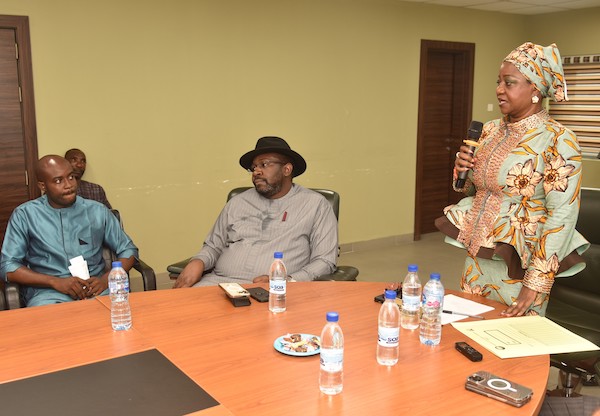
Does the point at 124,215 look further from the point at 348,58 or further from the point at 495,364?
the point at 495,364

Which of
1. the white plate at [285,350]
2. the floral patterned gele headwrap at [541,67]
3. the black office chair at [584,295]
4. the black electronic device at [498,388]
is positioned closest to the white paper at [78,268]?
the white plate at [285,350]

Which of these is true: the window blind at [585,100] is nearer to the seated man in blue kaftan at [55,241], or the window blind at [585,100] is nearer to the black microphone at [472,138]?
the black microphone at [472,138]

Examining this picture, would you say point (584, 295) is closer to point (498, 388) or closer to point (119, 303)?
point (498, 388)

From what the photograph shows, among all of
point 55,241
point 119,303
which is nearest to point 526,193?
point 119,303

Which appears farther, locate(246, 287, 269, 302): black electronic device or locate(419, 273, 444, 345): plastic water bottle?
locate(246, 287, 269, 302): black electronic device

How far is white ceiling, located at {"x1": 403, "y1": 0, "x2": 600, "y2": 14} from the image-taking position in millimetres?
6758

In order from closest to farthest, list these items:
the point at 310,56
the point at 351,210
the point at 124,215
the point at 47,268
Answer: the point at 47,268
the point at 124,215
the point at 310,56
the point at 351,210

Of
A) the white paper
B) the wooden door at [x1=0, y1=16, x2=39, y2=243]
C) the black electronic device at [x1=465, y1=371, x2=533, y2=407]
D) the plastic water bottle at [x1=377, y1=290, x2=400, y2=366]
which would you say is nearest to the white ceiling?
the wooden door at [x1=0, y1=16, x2=39, y2=243]

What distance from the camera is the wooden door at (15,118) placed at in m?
4.58

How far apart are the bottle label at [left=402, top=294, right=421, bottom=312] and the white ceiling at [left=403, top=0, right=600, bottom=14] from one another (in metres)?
5.34

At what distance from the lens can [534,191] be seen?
232 centimetres

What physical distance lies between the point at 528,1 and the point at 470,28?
0.74 meters

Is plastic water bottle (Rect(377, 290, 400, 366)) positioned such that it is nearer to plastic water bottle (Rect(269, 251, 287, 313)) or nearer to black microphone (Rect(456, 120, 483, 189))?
plastic water bottle (Rect(269, 251, 287, 313))

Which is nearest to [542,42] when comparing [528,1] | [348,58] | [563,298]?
[528,1]
